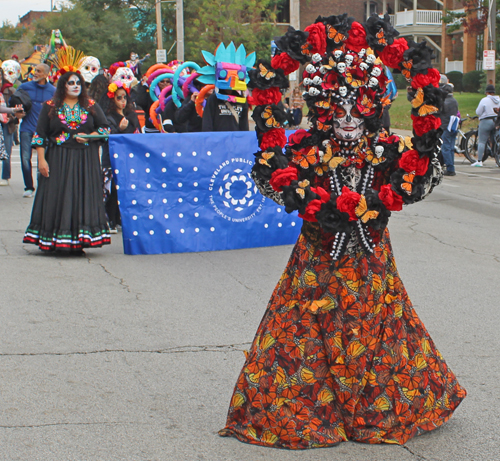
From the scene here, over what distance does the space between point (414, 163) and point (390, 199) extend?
0.20 m

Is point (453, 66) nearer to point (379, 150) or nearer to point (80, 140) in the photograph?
point (80, 140)

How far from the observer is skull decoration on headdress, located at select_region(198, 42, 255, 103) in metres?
8.88

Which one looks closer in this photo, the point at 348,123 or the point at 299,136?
the point at 348,123

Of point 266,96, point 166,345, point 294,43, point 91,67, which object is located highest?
point 91,67

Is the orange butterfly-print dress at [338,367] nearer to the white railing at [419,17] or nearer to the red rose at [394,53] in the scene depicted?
the red rose at [394,53]

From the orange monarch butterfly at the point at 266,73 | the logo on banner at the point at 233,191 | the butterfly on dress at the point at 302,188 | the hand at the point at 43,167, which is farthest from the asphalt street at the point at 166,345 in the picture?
the orange monarch butterfly at the point at 266,73

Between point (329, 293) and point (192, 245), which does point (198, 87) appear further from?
point (329, 293)

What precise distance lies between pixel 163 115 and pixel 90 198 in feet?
16.0

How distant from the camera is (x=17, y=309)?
5.95m

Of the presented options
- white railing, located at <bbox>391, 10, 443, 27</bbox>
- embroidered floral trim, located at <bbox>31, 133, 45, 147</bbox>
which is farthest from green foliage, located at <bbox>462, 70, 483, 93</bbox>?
embroidered floral trim, located at <bbox>31, 133, 45, 147</bbox>

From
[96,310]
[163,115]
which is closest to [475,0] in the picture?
[163,115]

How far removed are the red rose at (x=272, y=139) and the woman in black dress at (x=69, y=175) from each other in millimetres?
4575

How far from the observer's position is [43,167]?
7719 millimetres

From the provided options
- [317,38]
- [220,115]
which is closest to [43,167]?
[220,115]
